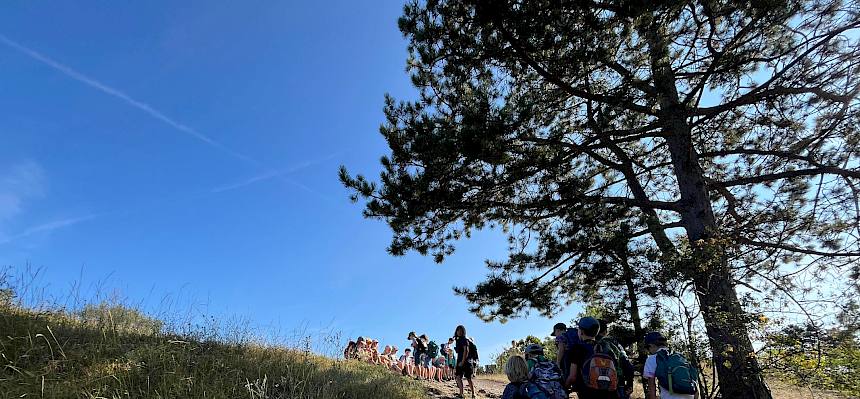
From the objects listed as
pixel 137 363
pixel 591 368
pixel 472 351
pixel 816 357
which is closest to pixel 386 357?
pixel 472 351

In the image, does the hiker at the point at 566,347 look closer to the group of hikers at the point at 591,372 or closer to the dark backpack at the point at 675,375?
the group of hikers at the point at 591,372

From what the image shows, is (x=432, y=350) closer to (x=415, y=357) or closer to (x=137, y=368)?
(x=415, y=357)

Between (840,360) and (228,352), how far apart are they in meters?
7.89

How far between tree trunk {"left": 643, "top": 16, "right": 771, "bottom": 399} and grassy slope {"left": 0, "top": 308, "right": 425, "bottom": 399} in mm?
4676

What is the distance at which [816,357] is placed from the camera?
5.44 m

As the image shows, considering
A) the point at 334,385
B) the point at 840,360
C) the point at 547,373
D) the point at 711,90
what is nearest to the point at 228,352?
the point at 334,385

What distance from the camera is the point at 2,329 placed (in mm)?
5457

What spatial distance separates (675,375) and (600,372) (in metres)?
0.86

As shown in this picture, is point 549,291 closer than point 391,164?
No

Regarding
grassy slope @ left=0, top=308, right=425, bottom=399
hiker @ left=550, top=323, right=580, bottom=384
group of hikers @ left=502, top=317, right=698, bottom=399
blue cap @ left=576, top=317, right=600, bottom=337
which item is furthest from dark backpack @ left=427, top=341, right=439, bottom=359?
blue cap @ left=576, top=317, right=600, bottom=337

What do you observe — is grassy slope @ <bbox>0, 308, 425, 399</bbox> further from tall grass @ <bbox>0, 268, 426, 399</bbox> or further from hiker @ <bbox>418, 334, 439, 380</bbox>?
hiker @ <bbox>418, 334, 439, 380</bbox>

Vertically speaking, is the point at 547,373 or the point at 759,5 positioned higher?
the point at 759,5

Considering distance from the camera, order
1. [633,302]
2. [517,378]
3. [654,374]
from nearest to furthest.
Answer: [517,378]
[654,374]
[633,302]

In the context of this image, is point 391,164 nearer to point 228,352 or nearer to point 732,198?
point 228,352
